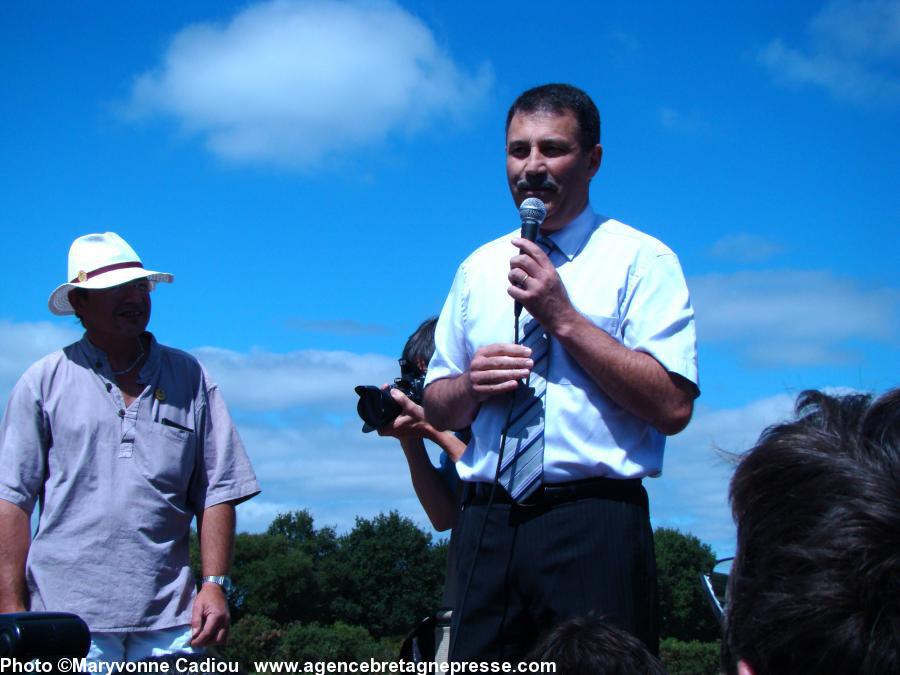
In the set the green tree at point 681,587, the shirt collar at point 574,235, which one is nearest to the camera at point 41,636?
the shirt collar at point 574,235

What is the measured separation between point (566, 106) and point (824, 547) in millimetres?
2582

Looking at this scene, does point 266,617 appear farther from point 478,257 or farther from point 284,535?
point 478,257

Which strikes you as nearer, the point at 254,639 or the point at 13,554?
the point at 13,554

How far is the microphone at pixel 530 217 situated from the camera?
3.14 meters

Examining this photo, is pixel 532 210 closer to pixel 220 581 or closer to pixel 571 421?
pixel 571 421

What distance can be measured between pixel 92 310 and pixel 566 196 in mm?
2069

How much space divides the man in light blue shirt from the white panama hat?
1.62m

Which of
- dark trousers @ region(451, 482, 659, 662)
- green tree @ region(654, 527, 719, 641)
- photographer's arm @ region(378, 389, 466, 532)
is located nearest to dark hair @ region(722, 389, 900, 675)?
dark trousers @ region(451, 482, 659, 662)

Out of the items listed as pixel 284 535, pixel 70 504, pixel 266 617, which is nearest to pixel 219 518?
pixel 70 504

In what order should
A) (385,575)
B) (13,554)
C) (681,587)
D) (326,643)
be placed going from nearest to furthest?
(13,554)
(385,575)
(681,587)
(326,643)

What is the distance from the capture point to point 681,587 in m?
11.6

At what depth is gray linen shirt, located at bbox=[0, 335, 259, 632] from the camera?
3.79m

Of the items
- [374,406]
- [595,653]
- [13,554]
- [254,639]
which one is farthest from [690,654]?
[595,653]

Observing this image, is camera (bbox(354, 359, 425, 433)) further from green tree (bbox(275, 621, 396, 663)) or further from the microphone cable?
green tree (bbox(275, 621, 396, 663))
